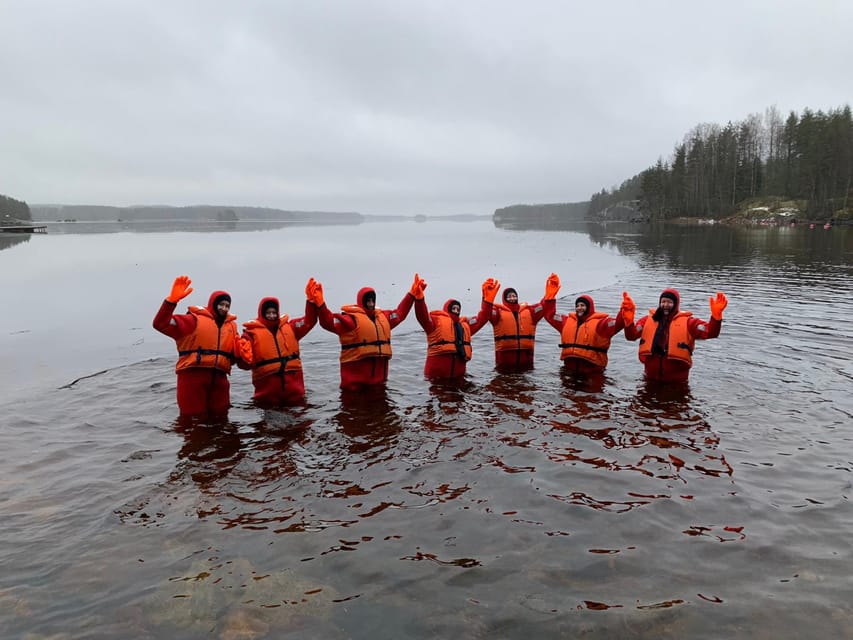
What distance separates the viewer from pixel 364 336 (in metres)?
10.2

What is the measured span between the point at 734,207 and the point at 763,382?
105 meters

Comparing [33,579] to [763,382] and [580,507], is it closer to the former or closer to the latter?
[580,507]

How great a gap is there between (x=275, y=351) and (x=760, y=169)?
118 m

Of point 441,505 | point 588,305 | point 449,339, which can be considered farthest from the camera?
point 449,339

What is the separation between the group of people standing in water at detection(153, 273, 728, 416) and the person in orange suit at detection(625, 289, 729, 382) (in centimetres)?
2

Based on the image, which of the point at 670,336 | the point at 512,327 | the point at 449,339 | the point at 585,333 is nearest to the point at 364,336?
the point at 449,339

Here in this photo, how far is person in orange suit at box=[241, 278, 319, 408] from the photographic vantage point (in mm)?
9445

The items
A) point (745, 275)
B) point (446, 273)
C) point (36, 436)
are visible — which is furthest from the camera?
point (446, 273)

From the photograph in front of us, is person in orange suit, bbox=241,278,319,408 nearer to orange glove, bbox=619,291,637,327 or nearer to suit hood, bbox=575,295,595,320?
suit hood, bbox=575,295,595,320

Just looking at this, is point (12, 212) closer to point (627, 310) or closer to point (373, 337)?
point (373, 337)

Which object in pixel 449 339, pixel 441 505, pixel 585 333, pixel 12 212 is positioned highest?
pixel 12 212

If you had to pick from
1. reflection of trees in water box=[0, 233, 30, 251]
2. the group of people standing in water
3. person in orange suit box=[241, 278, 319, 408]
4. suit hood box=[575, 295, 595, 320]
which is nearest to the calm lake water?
person in orange suit box=[241, 278, 319, 408]

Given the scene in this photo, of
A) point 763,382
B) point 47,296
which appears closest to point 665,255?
point 763,382

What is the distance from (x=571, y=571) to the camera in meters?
5.31
